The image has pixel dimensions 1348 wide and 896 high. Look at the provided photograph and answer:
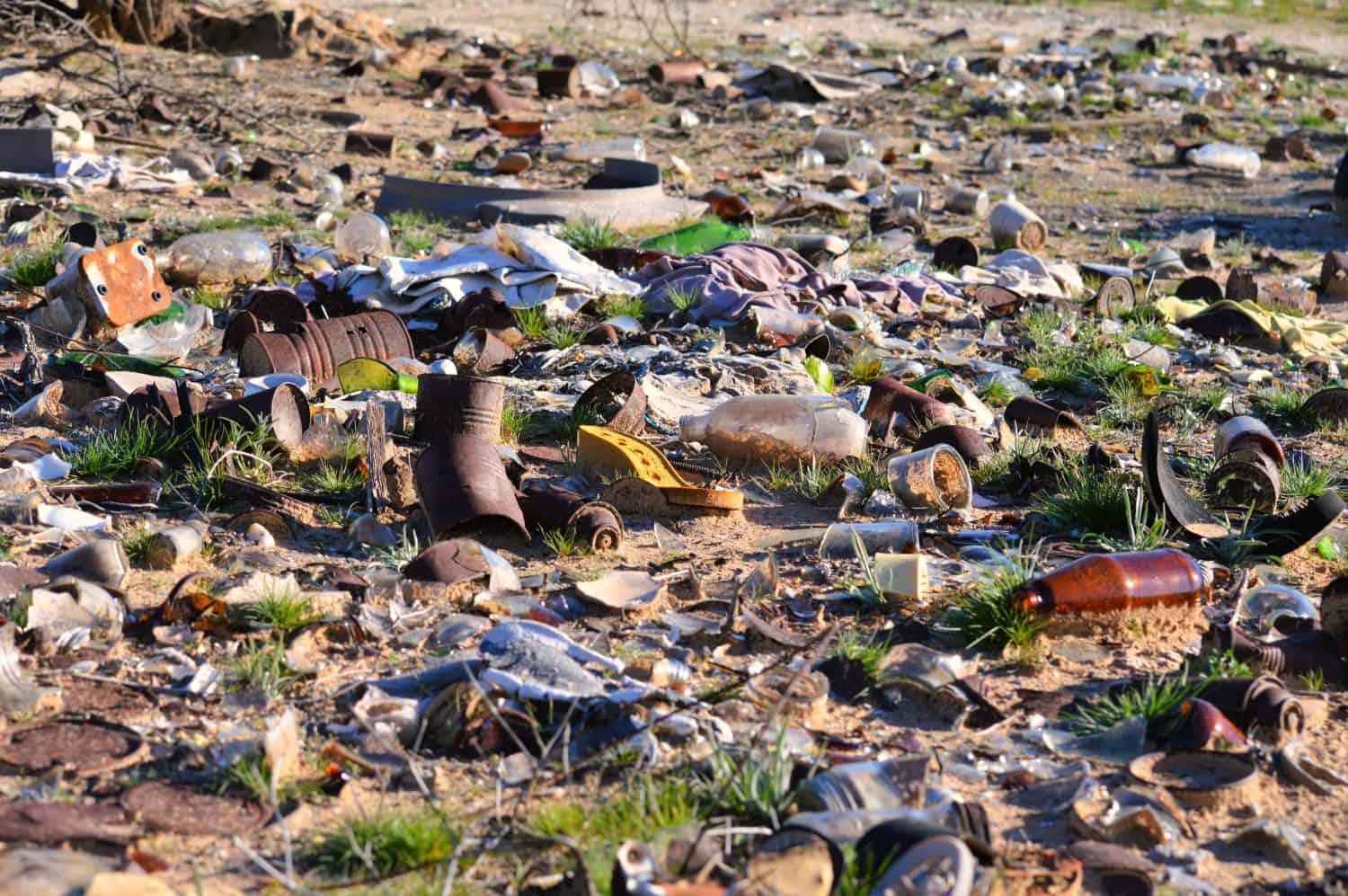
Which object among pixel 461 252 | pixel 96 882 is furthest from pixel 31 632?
pixel 461 252

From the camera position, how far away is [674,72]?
41.5 feet

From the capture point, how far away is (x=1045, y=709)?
298 cm

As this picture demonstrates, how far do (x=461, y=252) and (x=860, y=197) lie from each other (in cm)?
363

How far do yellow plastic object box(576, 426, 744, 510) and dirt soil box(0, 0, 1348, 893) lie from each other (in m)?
0.06

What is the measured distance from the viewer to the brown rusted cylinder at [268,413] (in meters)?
4.23

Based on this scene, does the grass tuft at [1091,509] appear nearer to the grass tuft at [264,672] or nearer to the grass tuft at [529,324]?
the grass tuft at [264,672]

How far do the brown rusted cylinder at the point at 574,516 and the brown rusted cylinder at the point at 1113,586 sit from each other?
1.06 metres

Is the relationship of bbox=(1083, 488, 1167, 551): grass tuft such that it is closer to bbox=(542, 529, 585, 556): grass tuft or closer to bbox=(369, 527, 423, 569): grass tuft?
bbox=(542, 529, 585, 556): grass tuft

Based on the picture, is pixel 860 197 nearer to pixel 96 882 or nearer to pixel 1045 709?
pixel 1045 709

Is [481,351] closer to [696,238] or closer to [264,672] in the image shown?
[696,238]

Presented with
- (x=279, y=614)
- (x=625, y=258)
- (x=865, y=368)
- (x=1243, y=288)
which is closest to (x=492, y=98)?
(x=625, y=258)

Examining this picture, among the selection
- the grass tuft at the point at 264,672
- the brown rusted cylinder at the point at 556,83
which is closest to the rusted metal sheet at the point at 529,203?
the brown rusted cylinder at the point at 556,83

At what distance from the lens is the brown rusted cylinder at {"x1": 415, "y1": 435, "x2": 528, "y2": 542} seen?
3.65 meters

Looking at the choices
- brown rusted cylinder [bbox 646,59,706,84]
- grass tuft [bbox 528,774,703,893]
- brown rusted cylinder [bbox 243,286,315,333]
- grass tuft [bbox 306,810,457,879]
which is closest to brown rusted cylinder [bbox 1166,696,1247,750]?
grass tuft [bbox 528,774,703,893]
